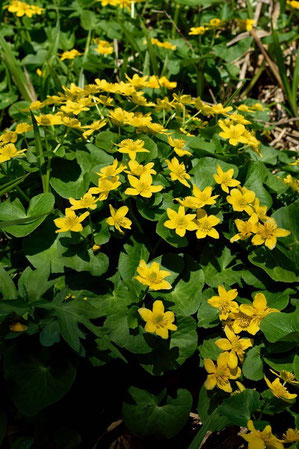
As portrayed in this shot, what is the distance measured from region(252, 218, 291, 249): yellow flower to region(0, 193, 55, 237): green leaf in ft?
2.82

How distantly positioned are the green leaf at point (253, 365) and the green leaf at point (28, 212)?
971 mm

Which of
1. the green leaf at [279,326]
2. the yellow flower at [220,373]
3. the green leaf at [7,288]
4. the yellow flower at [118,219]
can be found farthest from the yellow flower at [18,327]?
the green leaf at [279,326]

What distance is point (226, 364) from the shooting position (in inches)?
59.5

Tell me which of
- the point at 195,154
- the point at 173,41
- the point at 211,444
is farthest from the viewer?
the point at 173,41

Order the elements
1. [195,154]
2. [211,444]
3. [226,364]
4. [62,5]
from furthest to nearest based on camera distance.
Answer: [62,5] < [195,154] < [211,444] < [226,364]

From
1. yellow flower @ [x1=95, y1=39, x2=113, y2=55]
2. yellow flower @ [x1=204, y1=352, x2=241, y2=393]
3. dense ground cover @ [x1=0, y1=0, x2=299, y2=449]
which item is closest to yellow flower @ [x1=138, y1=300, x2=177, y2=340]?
dense ground cover @ [x1=0, y1=0, x2=299, y2=449]

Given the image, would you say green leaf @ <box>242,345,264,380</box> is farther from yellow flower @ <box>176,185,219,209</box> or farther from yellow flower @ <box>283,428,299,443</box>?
yellow flower @ <box>176,185,219,209</box>

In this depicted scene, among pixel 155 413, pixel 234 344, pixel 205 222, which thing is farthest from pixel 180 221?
pixel 155 413

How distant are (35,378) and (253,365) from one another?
0.80m

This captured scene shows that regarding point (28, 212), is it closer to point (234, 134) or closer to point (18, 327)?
point (18, 327)

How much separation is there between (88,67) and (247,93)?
1413 mm

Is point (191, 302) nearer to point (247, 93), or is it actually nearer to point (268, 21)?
point (247, 93)

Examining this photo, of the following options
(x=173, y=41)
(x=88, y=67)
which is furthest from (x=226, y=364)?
(x=173, y=41)

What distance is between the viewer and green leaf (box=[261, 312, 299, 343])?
154 centimetres
